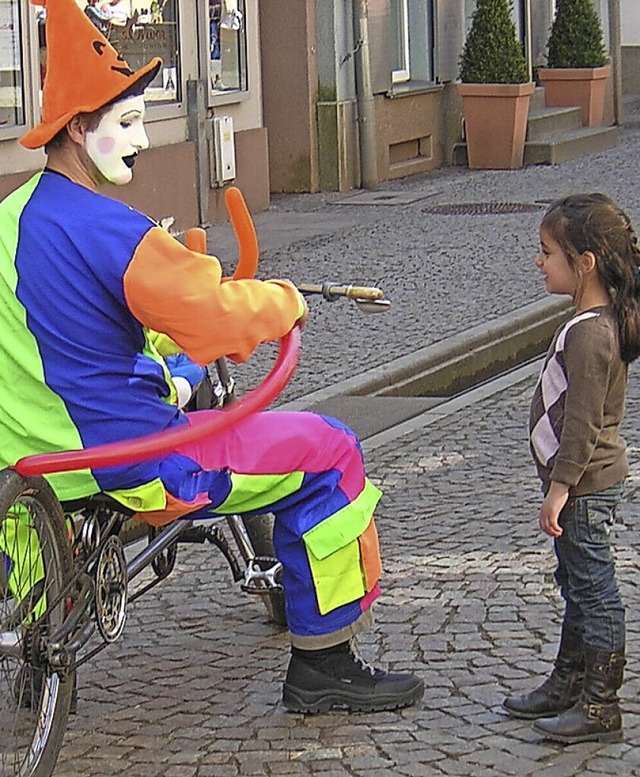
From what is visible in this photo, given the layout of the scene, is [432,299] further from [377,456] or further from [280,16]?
[280,16]

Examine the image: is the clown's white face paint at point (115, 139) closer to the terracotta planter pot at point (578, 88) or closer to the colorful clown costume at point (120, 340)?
the colorful clown costume at point (120, 340)

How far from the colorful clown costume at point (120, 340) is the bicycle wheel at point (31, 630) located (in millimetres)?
125

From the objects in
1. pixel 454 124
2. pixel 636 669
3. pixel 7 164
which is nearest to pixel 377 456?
pixel 636 669

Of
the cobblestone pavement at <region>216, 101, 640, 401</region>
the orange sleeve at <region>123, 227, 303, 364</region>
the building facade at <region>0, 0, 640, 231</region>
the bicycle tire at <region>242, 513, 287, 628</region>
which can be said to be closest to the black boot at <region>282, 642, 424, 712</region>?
the bicycle tire at <region>242, 513, 287, 628</region>

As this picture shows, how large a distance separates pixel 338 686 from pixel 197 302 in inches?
45.0

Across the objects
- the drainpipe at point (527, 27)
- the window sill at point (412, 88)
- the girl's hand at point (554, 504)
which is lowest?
the girl's hand at point (554, 504)

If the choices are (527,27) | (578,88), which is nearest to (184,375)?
(578,88)

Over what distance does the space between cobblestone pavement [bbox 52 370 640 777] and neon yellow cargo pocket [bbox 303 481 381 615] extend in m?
0.34

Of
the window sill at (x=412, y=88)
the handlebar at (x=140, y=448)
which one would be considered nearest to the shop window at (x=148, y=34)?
the window sill at (x=412, y=88)

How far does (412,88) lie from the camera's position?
18203mm

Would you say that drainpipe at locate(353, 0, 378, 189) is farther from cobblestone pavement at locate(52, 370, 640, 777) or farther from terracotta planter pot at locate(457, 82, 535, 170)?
cobblestone pavement at locate(52, 370, 640, 777)

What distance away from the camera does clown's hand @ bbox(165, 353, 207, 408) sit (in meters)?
4.34

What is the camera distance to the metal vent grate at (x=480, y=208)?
1470cm

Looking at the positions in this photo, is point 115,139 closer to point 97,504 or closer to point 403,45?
point 97,504
